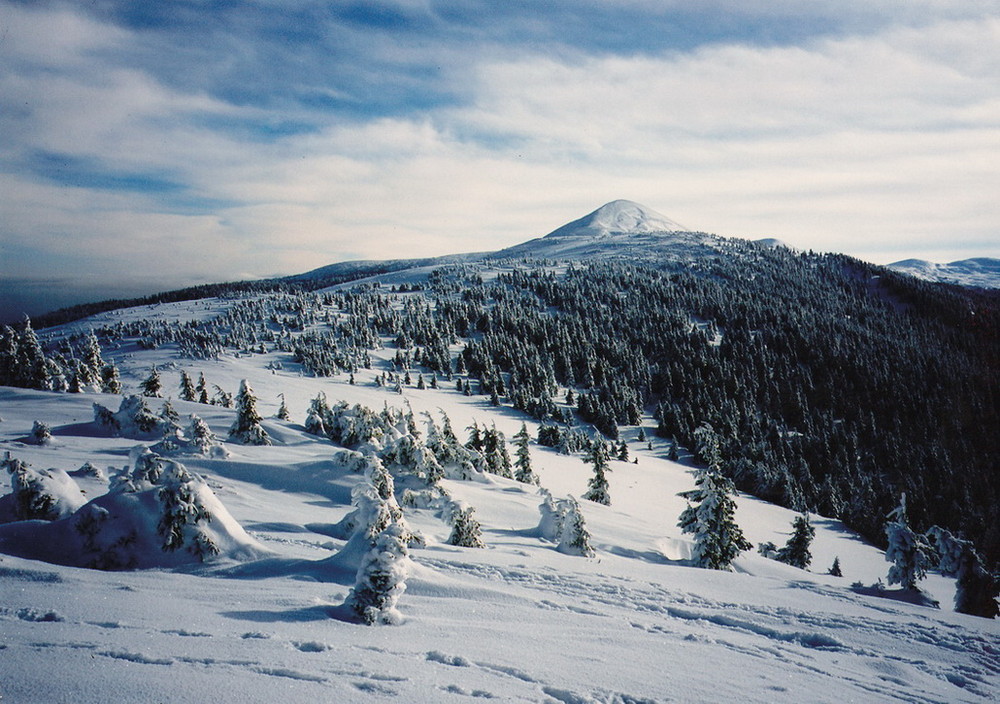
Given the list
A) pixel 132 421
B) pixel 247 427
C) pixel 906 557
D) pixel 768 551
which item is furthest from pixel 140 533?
pixel 768 551

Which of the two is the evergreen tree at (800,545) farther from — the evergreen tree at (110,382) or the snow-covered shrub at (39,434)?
the evergreen tree at (110,382)

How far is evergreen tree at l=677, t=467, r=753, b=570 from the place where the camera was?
74.7 ft

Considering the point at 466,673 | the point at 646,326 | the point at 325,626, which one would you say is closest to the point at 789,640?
the point at 466,673

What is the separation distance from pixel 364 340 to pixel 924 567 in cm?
12709

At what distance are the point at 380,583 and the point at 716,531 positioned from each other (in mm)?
20330

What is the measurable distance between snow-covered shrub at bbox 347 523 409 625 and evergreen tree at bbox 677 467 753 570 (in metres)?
19.1

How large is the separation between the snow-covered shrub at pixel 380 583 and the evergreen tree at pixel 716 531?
19078 mm

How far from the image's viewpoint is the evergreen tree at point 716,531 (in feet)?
74.7

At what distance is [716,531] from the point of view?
23.3 metres

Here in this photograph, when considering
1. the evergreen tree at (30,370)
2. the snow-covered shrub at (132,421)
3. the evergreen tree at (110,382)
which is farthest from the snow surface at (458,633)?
the evergreen tree at (110,382)

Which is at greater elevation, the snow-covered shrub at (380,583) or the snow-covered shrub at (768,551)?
the snow-covered shrub at (380,583)

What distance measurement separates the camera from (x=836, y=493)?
242 feet

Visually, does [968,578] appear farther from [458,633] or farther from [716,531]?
[458,633]

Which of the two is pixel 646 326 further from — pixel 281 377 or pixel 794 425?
pixel 281 377
